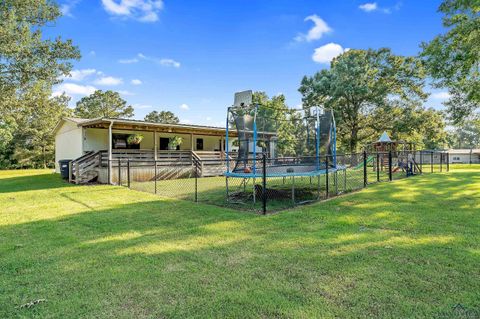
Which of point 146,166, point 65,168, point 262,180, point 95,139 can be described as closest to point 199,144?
point 146,166

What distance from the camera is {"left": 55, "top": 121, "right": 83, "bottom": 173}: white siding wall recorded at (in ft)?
51.6

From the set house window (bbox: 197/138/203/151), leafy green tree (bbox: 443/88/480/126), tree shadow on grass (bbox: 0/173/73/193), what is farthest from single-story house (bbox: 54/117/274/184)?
leafy green tree (bbox: 443/88/480/126)

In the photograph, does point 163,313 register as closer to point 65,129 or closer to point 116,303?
point 116,303

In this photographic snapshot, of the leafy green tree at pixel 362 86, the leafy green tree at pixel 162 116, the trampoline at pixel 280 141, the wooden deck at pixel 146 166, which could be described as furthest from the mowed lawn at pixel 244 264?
the leafy green tree at pixel 162 116

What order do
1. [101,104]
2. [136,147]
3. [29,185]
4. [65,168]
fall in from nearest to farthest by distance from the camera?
[29,185] < [65,168] < [136,147] < [101,104]

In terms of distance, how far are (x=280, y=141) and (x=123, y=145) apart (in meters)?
10.1

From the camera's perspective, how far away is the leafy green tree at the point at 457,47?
7332mm

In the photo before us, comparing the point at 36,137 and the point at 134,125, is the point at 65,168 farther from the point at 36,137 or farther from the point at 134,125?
the point at 36,137

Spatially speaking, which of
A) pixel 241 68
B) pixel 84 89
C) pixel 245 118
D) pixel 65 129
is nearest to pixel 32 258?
pixel 245 118

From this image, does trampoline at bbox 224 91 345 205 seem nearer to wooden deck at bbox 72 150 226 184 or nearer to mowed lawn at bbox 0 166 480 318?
mowed lawn at bbox 0 166 480 318

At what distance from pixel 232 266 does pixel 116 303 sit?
1.25 m

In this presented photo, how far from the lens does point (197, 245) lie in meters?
3.96

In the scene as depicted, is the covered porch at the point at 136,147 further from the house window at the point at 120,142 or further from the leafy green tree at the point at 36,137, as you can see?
the leafy green tree at the point at 36,137

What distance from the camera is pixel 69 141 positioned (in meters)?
17.4
